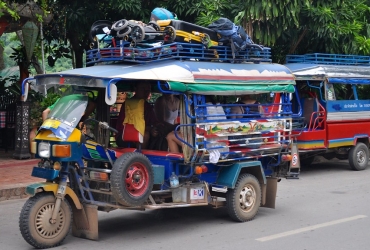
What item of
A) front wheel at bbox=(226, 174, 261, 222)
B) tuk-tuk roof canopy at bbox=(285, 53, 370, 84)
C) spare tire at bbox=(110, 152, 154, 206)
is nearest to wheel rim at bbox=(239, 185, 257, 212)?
front wheel at bbox=(226, 174, 261, 222)

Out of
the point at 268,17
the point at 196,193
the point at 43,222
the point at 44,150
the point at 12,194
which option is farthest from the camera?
the point at 268,17

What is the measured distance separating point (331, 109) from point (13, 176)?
6628mm

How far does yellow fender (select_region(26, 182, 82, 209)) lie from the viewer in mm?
6206

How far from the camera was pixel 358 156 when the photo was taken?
1313 centimetres

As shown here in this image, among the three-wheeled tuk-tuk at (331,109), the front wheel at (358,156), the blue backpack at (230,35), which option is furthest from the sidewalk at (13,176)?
the front wheel at (358,156)

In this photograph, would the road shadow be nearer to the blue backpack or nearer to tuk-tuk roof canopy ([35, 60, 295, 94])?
tuk-tuk roof canopy ([35, 60, 295, 94])

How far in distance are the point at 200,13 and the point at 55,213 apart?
834 cm

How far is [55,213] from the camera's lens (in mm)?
6230

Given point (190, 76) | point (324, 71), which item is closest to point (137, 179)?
point (190, 76)

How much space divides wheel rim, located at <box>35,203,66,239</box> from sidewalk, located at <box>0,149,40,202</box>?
3.57 m

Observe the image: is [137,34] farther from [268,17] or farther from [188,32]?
[268,17]

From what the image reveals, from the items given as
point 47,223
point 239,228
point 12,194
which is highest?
point 47,223

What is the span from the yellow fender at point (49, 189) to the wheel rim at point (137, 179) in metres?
0.61

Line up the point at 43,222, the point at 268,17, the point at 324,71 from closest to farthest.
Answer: the point at 43,222
the point at 324,71
the point at 268,17
